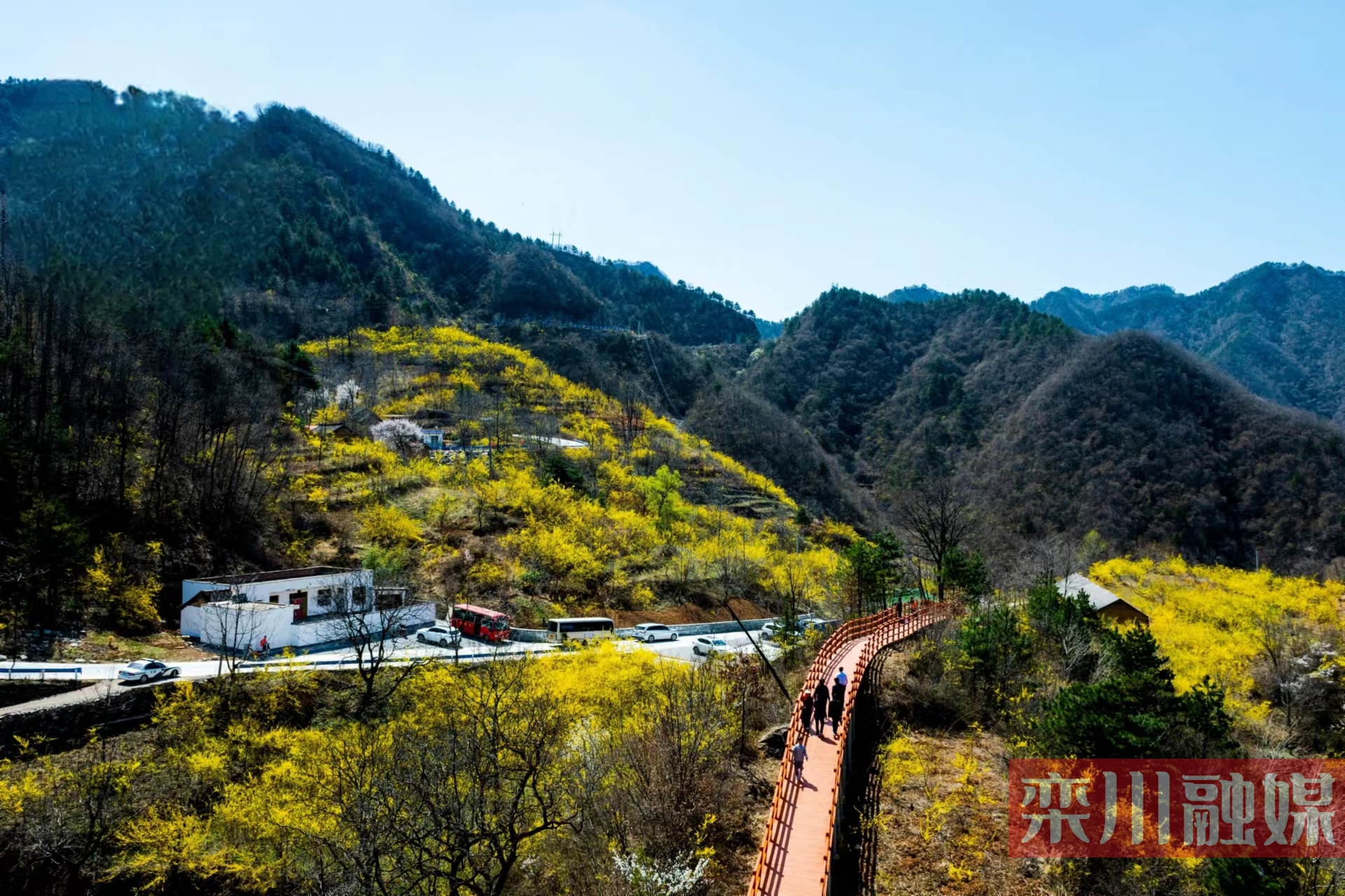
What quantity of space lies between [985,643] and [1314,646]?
15.5 m

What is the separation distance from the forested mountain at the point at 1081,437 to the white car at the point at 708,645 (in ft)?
150

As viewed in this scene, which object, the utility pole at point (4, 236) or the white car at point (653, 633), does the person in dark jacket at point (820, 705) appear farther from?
the utility pole at point (4, 236)

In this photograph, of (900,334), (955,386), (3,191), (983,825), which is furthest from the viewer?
(900,334)

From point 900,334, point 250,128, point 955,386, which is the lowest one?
point 955,386

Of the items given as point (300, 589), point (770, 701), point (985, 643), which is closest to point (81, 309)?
point (300, 589)

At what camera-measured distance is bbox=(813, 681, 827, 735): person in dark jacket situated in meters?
16.7

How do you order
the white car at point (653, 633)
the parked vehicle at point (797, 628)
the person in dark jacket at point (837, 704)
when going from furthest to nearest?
the white car at point (653, 633) < the parked vehicle at point (797, 628) < the person in dark jacket at point (837, 704)

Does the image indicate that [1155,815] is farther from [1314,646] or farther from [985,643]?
[1314,646]

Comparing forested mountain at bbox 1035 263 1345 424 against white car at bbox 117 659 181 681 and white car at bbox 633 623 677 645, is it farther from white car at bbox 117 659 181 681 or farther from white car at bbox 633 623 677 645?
white car at bbox 117 659 181 681

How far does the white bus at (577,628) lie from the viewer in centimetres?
3356

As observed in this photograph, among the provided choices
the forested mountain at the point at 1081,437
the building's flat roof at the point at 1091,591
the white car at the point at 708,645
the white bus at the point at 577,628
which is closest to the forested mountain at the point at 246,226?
the white bus at the point at 577,628

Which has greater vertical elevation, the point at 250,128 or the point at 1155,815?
the point at 250,128

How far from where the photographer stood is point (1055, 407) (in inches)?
3607

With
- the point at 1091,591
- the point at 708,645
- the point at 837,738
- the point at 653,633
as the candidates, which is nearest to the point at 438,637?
the point at 653,633
